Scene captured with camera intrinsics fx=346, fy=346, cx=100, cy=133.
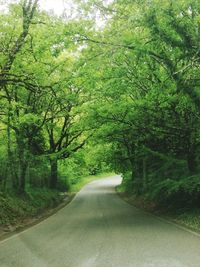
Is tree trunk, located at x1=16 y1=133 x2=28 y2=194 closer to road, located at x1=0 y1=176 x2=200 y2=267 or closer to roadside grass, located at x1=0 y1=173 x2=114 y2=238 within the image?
roadside grass, located at x1=0 y1=173 x2=114 y2=238

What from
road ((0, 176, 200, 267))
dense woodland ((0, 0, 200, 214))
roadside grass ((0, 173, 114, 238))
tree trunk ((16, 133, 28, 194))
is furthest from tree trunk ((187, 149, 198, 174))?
tree trunk ((16, 133, 28, 194))

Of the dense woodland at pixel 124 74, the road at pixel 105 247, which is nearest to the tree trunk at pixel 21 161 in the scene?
the dense woodland at pixel 124 74

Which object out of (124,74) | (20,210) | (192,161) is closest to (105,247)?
(124,74)

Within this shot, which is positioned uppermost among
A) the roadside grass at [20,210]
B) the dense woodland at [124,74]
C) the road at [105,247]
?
the dense woodland at [124,74]

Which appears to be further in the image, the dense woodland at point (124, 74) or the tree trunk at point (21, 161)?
the tree trunk at point (21, 161)

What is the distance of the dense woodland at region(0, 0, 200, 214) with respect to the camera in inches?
476

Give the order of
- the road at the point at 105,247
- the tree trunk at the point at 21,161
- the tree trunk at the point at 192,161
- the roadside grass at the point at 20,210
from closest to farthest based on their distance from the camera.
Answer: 1. the road at the point at 105,247
2. the roadside grass at the point at 20,210
3. the tree trunk at the point at 192,161
4. the tree trunk at the point at 21,161

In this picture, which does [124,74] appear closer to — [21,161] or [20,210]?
[20,210]

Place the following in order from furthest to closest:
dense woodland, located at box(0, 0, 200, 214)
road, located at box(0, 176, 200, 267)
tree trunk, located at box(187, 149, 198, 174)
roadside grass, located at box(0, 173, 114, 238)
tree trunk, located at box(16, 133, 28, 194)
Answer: tree trunk, located at box(16, 133, 28, 194) < tree trunk, located at box(187, 149, 198, 174) < roadside grass, located at box(0, 173, 114, 238) < dense woodland, located at box(0, 0, 200, 214) < road, located at box(0, 176, 200, 267)

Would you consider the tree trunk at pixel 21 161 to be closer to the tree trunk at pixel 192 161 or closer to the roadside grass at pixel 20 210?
the roadside grass at pixel 20 210

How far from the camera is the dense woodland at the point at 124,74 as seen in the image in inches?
476

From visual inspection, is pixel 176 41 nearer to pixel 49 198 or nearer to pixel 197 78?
pixel 197 78

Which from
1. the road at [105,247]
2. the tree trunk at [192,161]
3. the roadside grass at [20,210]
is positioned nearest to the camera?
the road at [105,247]

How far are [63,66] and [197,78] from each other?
40.8ft
